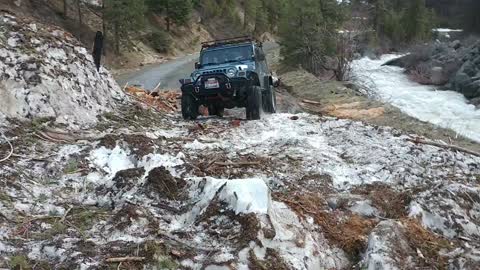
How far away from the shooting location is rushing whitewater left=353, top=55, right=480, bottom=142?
Result: 22291mm

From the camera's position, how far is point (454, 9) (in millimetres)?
105438

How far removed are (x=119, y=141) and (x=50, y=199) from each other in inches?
79.2

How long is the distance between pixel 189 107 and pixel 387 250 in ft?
26.8

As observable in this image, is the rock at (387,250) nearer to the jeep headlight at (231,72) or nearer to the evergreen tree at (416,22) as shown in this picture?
the jeep headlight at (231,72)

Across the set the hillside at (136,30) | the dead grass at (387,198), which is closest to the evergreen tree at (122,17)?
the hillside at (136,30)

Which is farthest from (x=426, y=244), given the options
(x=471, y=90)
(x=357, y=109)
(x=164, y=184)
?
(x=471, y=90)

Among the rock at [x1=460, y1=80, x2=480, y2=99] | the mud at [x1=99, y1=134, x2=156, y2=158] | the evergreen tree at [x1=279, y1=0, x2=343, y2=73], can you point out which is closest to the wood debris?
the mud at [x1=99, y1=134, x2=156, y2=158]

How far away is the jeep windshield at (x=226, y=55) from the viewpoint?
13.6 m

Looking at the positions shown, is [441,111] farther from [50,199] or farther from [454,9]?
[454,9]

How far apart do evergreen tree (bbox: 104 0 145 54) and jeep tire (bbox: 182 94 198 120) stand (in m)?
26.3

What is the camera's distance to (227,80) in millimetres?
12531

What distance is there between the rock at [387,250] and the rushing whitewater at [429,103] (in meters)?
12.7

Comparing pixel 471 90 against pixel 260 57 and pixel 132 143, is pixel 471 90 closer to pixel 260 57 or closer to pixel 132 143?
pixel 260 57

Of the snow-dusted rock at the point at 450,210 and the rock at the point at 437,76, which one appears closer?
the snow-dusted rock at the point at 450,210
